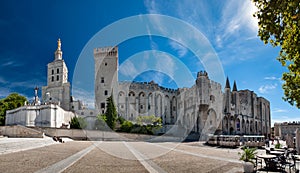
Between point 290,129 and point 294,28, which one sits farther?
point 290,129

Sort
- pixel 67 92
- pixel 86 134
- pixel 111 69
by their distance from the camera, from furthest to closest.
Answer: pixel 111 69
pixel 67 92
pixel 86 134

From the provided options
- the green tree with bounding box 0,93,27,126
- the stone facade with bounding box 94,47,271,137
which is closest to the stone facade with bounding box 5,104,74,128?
the green tree with bounding box 0,93,27,126

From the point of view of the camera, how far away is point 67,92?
55281 mm

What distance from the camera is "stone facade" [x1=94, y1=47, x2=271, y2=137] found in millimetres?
48281

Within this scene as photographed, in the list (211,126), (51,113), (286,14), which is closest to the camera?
(286,14)

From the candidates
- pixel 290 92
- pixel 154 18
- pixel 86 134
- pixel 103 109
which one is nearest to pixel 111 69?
pixel 103 109

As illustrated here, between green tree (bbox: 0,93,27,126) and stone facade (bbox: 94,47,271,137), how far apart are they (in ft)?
55.3

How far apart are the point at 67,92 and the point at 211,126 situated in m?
33.5

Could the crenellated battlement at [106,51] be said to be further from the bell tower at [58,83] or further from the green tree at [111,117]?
the green tree at [111,117]

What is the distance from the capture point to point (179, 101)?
198 feet

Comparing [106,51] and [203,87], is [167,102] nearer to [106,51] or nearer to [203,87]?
[203,87]

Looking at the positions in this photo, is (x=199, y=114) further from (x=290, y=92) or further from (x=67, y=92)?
(x=290, y=92)

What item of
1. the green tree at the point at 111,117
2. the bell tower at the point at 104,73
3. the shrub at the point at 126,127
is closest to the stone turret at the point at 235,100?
the shrub at the point at 126,127

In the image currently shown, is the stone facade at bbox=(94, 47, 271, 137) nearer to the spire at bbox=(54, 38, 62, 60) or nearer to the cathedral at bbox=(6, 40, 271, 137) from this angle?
the cathedral at bbox=(6, 40, 271, 137)
